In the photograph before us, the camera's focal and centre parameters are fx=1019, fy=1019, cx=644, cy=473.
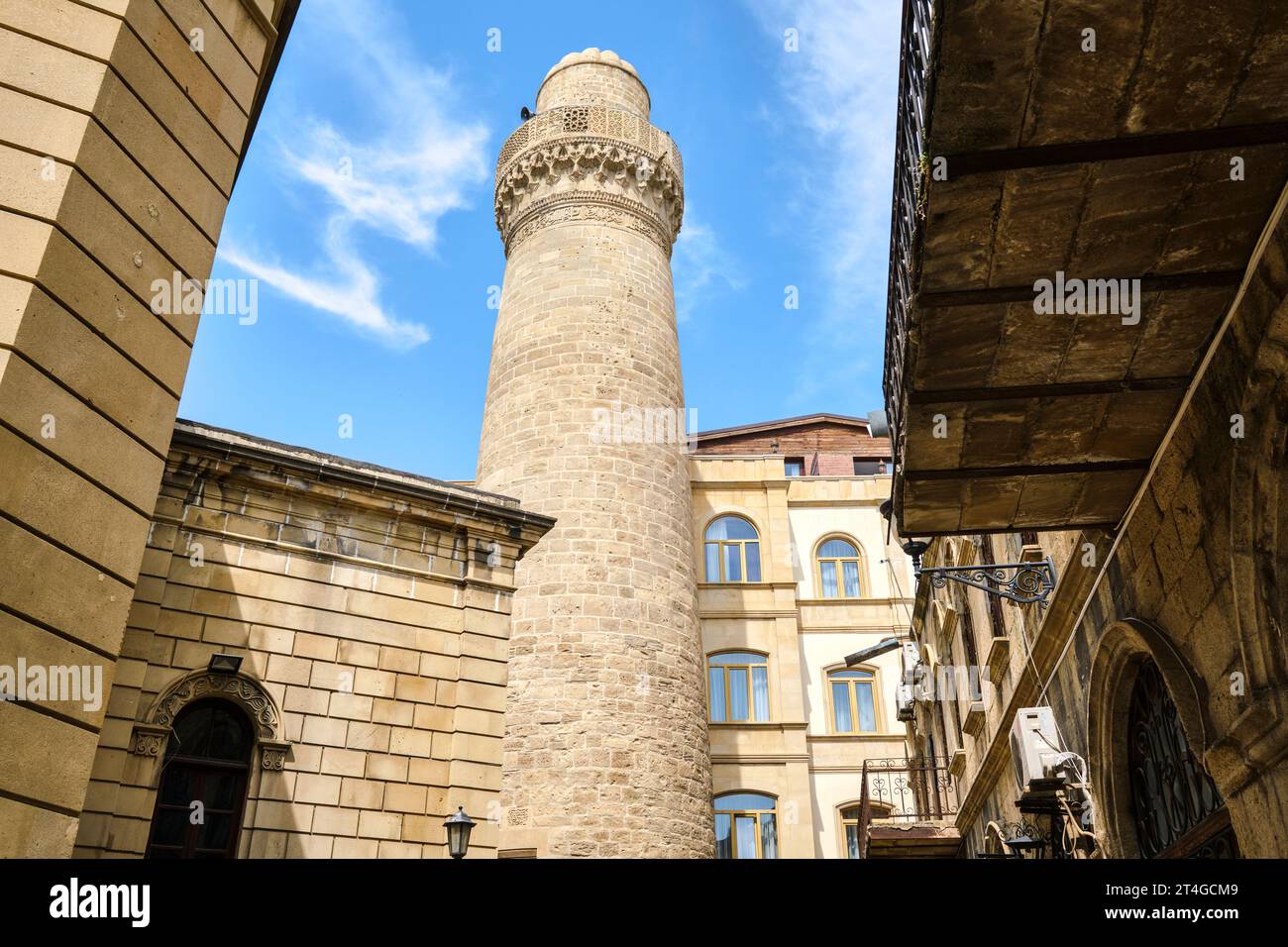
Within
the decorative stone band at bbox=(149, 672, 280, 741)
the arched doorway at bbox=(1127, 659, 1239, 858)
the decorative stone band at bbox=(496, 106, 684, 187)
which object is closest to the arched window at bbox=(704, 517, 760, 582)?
the decorative stone band at bbox=(496, 106, 684, 187)

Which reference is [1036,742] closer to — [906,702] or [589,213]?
[906,702]

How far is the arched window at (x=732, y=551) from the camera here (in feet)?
84.4

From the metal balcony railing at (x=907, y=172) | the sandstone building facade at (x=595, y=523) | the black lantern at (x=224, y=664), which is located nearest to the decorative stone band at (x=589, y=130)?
the sandstone building facade at (x=595, y=523)

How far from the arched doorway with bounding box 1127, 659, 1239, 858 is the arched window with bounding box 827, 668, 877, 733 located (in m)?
16.1

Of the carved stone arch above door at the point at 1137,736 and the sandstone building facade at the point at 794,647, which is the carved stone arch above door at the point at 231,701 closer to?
the carved stone arch above door at the point at 1137,736

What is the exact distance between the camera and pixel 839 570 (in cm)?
2634

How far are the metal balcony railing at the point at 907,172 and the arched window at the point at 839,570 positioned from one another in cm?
1960

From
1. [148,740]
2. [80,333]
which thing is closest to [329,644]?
[148,740]

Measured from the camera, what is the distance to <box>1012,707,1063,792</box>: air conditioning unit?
8.73 m

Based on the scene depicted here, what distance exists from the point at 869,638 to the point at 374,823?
56.3ft
